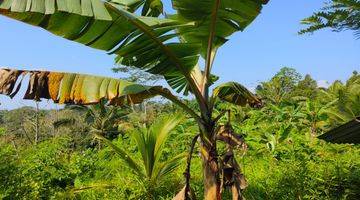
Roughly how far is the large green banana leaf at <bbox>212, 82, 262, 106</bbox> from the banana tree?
25 mm

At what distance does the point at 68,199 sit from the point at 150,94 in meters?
4.02

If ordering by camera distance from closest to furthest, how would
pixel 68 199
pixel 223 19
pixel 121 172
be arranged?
pixel 223 19
pixel 68 199
pixel 121 172

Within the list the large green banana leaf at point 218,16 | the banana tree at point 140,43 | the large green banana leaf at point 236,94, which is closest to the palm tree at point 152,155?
the large green banana leaf at point 236,94

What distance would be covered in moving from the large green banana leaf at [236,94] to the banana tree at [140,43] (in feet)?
0.08

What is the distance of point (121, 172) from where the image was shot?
885cm

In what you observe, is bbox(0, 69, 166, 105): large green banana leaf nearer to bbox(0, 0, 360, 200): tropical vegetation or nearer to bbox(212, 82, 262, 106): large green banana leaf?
bbox(0, 0, 360, 200): tropical vegetation

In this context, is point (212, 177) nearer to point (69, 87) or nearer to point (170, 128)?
point (69, 87)

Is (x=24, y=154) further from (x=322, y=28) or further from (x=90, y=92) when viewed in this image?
(x=322, y=28)

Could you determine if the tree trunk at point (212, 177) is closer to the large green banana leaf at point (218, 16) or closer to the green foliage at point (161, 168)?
the large green banana leaf at point (218, 16)

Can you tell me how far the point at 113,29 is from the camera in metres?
4.46

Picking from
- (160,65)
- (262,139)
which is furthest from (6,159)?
(262,139)

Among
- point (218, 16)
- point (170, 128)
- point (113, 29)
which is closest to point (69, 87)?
point (113, 29)

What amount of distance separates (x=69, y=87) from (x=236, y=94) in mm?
2513

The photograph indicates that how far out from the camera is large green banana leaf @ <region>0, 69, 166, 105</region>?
14.6ft
